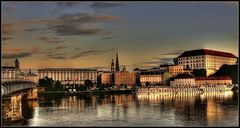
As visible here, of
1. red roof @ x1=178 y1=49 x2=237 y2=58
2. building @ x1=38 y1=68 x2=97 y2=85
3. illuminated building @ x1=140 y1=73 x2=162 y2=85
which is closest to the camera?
red roof @ x1=178 y1=49 x2=237 y2=58

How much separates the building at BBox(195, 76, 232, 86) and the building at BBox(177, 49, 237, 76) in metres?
6.07

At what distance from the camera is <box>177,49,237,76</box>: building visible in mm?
61969

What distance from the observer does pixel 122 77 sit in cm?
6850

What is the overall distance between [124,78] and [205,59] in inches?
518

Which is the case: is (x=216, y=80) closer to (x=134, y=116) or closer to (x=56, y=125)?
(x=134, y=116)

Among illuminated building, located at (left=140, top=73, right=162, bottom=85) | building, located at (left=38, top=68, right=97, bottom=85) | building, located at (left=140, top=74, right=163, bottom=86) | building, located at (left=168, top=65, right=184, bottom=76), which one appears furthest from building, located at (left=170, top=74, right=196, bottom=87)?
building, located at (left=38, top=68, right=97, bottom=85)

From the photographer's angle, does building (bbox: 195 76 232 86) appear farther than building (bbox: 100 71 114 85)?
No

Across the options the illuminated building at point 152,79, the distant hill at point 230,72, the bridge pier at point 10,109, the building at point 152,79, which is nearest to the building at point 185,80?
the distant hill at point 230,72

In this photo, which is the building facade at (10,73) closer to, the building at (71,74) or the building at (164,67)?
the building at (164,67)

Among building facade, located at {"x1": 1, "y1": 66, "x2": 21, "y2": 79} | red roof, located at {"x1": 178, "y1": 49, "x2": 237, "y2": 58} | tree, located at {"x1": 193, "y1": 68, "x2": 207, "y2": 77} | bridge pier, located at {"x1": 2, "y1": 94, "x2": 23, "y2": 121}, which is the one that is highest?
red roof, located at {"x1": 178, "y1": 49, "x2": 237, "y2": 58}

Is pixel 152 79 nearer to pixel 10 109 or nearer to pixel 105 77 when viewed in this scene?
pixel 105 77

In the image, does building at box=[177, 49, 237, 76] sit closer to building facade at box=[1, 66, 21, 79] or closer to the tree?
the tree

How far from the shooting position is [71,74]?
72375 millimetres

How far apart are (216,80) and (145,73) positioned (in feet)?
52.6
